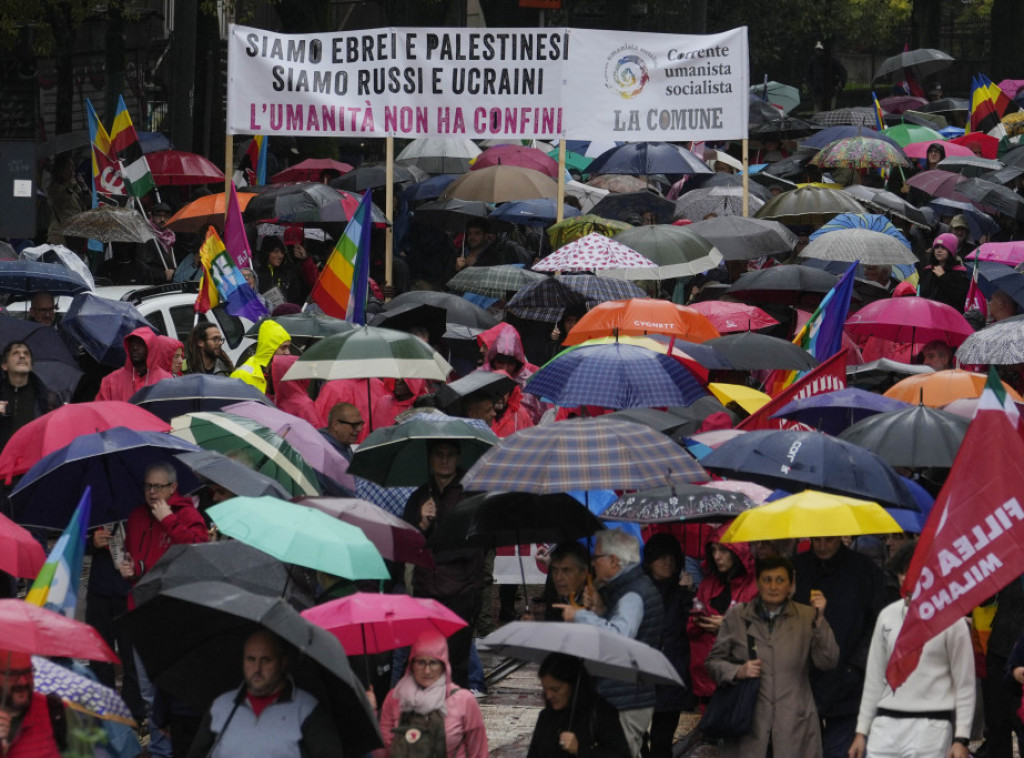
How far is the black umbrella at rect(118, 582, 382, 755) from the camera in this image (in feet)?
24.2

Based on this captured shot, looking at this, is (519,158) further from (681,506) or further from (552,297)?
(681,506)

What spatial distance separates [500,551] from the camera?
1216cm

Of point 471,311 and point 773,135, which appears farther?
point 773,135

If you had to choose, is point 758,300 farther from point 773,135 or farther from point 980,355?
point 773,135

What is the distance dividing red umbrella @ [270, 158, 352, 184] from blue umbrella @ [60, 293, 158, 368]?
9.37m

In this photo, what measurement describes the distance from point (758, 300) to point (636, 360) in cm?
476

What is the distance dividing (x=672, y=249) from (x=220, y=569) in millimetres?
8208

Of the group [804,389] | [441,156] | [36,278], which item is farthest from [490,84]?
[804,389]

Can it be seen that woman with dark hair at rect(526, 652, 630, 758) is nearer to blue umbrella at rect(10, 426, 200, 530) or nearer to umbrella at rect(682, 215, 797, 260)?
blue umbrella at rect(10, 426, 200, 530)

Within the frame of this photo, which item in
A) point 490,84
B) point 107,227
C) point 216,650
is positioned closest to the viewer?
point 216,650

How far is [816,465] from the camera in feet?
31.6

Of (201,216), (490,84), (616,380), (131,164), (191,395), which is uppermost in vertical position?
(490,84)

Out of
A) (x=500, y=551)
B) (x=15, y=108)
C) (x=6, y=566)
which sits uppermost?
(x=15, y=108)

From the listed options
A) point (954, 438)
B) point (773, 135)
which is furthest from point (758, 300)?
point (773, 135)
